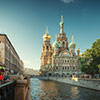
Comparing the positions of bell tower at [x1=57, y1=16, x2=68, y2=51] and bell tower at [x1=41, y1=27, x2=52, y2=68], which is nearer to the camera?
bell tower at [x1=41, y1=27, x2=52, y2=68]

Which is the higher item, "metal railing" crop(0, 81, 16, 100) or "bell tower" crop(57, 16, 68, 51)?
"bell tower" crop(57, 16, 68, 51)

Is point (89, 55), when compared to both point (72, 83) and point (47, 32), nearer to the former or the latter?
point (72, 83)

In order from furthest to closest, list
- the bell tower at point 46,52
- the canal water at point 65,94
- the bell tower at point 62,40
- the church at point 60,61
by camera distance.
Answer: the bell tower at point 62,40
the bell tower at point 46,52
the church at point 60,61
the canal water at point 65,94

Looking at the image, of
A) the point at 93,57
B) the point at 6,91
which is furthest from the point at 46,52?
the point at 6,91

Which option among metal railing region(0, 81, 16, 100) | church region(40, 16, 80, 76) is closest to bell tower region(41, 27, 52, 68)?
church region(40, 16, 80, 76)

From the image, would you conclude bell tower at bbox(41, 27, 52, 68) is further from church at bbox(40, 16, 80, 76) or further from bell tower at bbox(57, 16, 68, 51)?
bell tower at bbox(57, 16, 68, 51)

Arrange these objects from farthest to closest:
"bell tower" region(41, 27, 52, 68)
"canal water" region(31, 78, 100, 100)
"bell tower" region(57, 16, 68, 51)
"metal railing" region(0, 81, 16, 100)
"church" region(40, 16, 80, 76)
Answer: "bell tower" region(57, 16, 68, 51) < "bell tower" region(41, 27, 52, 68) < "church" region(40, 16, 80, 76) < "canal water" region(31, 78, 100, 100) < "metal railing" region(0, 81, 16, 100)

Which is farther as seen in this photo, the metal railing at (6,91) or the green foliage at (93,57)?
the green foliage at (93,57)

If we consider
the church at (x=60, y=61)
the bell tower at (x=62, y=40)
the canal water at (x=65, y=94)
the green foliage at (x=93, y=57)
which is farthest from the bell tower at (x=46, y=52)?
the canal water at (x=65, y=94)

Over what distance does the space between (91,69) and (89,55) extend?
13.5 ft

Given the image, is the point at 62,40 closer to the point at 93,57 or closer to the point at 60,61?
the point at 60,61

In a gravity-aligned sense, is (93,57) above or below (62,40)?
below

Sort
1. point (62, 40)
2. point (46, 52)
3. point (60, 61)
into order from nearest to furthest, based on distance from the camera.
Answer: point (60, 61), point (46, 52), point (62, 40)

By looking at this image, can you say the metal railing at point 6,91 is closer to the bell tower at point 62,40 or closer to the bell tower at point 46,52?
the bell tower at point 46,52
